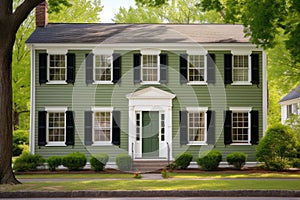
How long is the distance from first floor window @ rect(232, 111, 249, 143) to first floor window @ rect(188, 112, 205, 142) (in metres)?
1.61

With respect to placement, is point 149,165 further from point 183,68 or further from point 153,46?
point 153,46

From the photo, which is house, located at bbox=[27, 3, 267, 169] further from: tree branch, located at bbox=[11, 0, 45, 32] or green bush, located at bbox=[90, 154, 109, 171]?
tree branch, located at bbox=[11, 0, 45, 32]

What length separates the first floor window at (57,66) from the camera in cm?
2919

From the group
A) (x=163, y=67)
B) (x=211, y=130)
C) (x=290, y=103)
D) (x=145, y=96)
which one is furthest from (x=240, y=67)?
(x=290, y=103)

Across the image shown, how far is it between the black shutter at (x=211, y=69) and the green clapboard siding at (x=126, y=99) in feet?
0.60

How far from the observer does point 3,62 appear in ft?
62.7

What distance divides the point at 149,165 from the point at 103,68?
5514 mm

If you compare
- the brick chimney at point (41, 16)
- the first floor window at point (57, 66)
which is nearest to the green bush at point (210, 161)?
the first floor window at point (57, 66)

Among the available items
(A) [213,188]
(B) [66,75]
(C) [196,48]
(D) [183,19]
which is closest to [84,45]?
(B) [66,75]

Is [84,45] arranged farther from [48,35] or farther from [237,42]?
[237,42]

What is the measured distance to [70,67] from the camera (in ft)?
95.4

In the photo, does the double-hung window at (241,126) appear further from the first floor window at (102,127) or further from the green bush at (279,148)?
the first floor window at (102,127)

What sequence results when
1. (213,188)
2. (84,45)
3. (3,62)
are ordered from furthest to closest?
(84,45) < (3,62) < (213,188)

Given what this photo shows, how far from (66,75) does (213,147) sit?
8385mm
